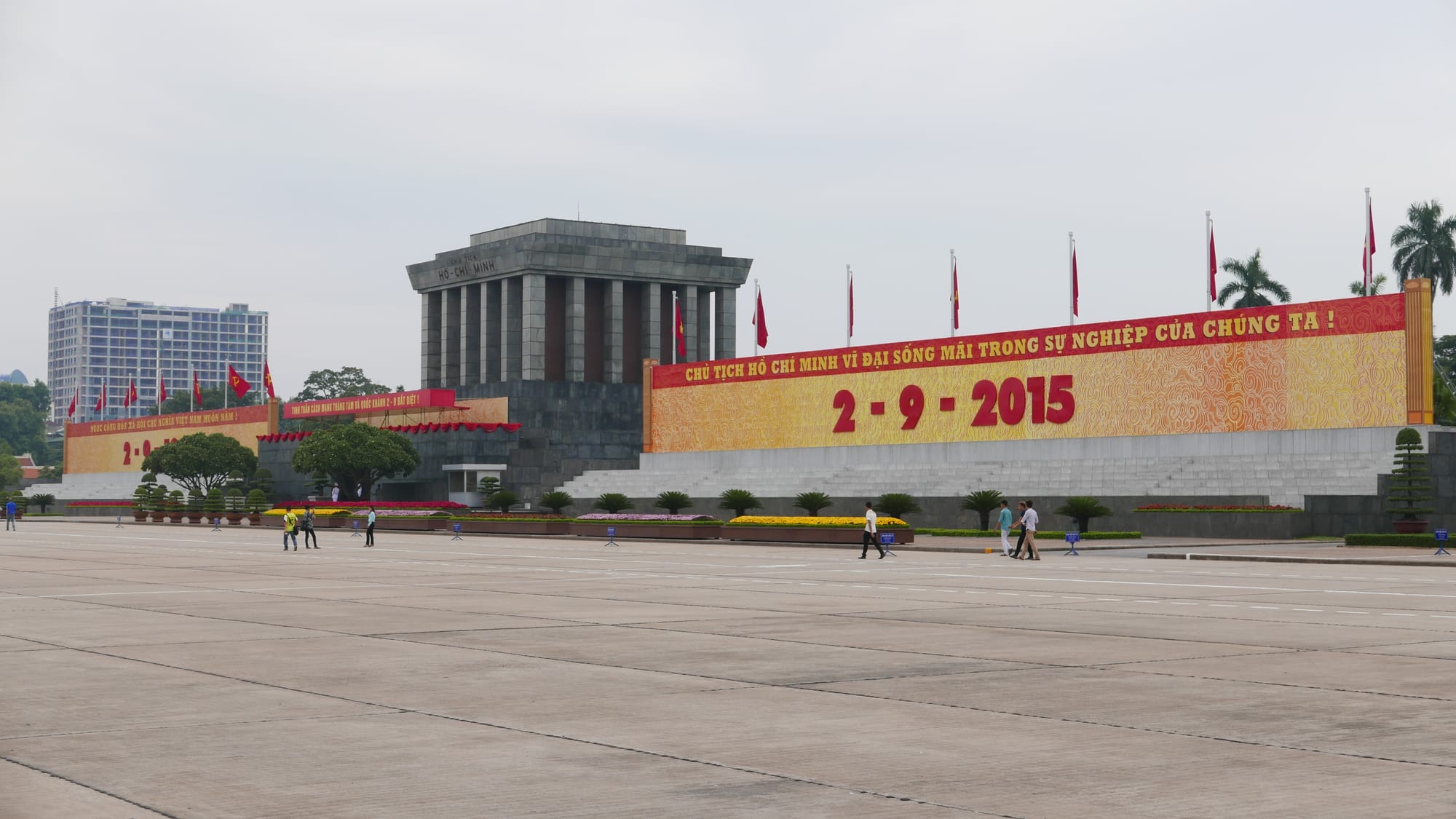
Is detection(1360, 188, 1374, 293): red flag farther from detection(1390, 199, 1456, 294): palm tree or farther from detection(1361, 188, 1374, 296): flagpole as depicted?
detection(1390, 199, 1456, 294): palm tree

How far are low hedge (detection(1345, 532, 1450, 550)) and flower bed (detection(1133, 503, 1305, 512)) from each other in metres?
5.60

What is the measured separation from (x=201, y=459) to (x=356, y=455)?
2222cm

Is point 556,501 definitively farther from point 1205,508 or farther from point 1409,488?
point 1409,488

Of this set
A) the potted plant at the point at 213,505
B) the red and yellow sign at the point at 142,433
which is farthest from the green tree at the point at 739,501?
the red and yellow sign at the point at 142,433

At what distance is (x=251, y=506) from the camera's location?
8769 cm

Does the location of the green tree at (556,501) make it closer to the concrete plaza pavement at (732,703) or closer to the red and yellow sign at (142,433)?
the red and yellow sign at (142,433)

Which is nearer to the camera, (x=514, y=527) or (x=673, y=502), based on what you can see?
(x=514, y=527)

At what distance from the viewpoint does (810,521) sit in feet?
166

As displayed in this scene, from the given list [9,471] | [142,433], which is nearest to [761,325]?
[142,433]

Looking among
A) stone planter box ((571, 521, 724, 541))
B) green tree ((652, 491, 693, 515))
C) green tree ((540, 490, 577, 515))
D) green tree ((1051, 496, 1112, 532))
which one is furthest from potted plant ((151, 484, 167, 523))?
green tree ((1051, 496, 1112, 532))

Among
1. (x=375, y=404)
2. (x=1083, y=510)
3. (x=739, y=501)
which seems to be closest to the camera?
(x=1083, y=510)

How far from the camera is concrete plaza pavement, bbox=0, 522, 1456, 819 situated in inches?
363

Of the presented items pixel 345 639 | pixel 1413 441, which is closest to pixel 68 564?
pixel 345 639

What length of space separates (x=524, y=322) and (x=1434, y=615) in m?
86.6
